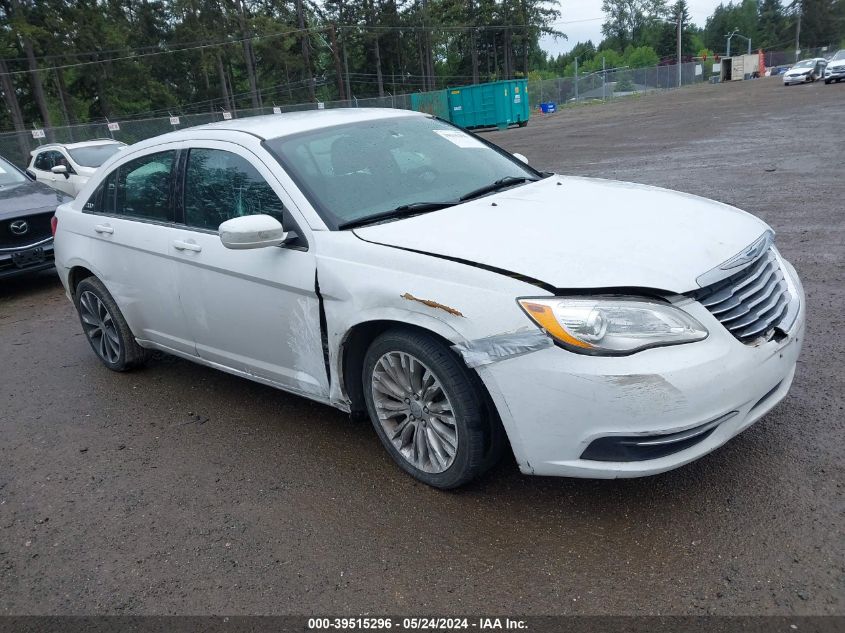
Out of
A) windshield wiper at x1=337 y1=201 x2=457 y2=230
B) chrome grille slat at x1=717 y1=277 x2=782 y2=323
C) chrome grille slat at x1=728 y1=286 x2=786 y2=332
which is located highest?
windshield wiper at x1=337 y1=201 x2=457 y2=230

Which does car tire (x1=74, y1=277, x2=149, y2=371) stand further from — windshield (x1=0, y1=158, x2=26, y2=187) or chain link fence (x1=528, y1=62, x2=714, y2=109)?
chain link fence (x1=528, y1=62, x2=714, y2=109)

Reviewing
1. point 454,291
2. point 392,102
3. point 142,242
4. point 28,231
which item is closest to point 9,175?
point 28,231

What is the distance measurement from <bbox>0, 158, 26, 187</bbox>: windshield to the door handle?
6.33m

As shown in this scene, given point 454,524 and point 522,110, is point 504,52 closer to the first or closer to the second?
point 522,110

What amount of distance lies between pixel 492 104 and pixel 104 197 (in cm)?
3227

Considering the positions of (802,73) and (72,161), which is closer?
(72,161)

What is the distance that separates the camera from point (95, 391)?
495 cm

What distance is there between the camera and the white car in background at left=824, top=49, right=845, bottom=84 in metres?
38.0

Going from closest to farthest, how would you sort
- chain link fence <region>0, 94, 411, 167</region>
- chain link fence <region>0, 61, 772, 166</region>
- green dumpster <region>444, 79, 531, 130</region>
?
chain link fence <region>0, 94, 411, 167</region>
chain link fence <region>0, 61, 772, 166</region>
green dumpster <region>444, 79, 531, 130</region>

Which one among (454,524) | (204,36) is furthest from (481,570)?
(204,36)

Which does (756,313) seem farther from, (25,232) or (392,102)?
(392,102)

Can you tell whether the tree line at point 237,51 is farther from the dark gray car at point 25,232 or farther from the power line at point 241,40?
the dark gray car at point 25,232

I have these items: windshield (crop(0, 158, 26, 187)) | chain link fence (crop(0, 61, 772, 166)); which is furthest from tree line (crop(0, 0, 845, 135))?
windshield (crop(0, 158, 26, 187))

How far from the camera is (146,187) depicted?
4.51 m
